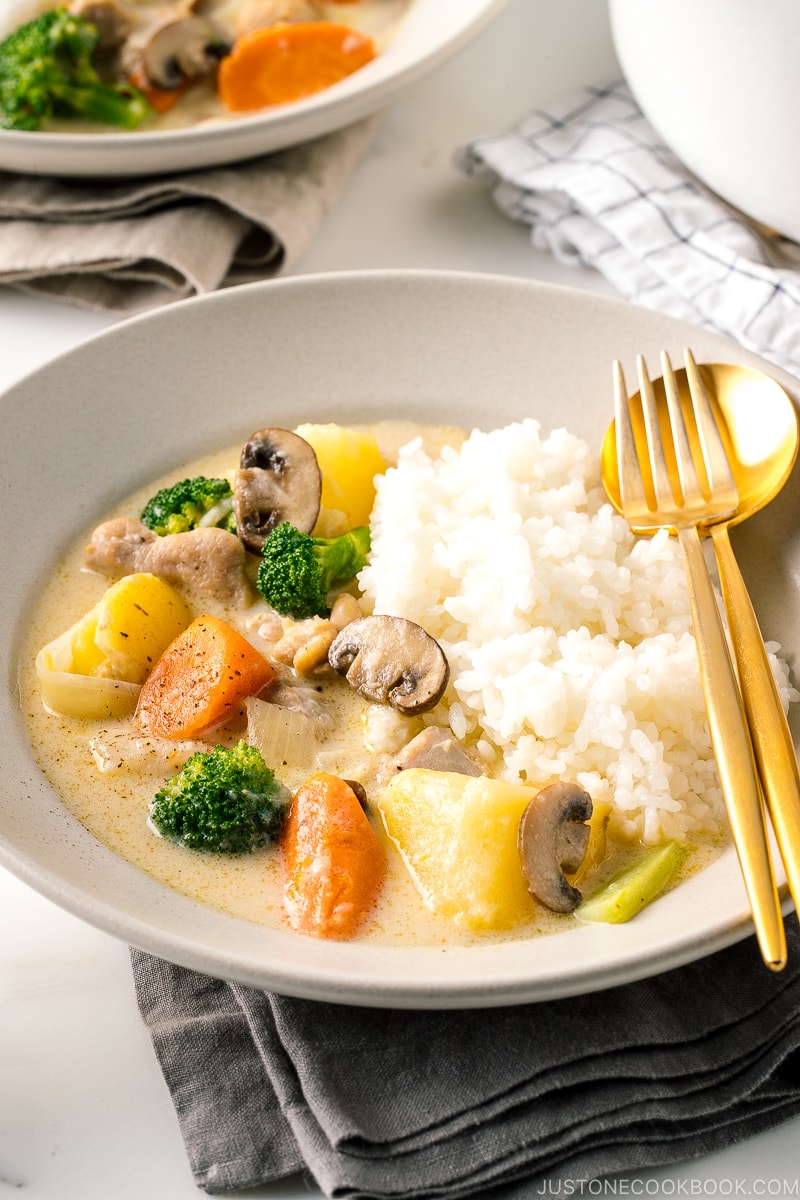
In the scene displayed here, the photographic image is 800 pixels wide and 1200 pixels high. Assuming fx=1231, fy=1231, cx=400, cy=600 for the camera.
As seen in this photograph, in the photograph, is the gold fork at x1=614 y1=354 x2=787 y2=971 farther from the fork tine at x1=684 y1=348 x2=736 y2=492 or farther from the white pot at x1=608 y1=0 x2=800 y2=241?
the white pot at x1=608 y1=0 x2=800 y2=241

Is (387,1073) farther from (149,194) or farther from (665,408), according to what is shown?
(149,194)

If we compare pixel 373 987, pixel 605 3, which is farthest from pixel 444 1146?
pixel 605 3

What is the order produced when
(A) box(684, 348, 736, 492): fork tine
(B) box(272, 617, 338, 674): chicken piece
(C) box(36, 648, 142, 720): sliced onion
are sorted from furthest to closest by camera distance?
(A) box(684, 348, 736, 492): fork tine < (B) box(272, 617, 338, 674): chicken piece < (C) box(36, 648, 142, 720): sliced onion

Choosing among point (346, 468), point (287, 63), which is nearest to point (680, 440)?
point (346, 468)

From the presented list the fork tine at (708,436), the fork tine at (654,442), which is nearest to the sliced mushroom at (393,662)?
the fork tine at (654,442)

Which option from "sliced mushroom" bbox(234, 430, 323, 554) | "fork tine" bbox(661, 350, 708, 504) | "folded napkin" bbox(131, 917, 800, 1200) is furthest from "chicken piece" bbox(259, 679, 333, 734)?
"fork tine" bbox(661, 350, 708, 504)
